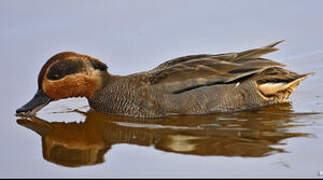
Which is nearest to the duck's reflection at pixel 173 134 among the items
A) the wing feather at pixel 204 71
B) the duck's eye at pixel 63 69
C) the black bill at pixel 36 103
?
the black bill at pixel 36 103

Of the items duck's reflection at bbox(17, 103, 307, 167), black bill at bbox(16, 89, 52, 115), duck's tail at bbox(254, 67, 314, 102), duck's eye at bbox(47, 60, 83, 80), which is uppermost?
duck's eye at bbox(47, 60, 83, 80)

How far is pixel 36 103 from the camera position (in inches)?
375

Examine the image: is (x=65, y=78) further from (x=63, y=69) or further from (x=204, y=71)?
(x=204, y=71)

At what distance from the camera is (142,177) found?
715 cm

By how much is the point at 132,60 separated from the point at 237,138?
367cm

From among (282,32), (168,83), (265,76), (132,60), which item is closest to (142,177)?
(168,83)

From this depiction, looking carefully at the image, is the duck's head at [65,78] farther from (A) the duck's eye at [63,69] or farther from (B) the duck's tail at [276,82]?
(B) the duck's tail at [276,82]

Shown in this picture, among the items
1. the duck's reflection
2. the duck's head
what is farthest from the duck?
the duck's reflection

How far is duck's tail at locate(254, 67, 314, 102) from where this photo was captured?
32.5ft

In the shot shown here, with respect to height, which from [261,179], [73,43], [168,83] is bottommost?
[261,179]

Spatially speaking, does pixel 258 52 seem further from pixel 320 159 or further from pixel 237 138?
pixel 320 159

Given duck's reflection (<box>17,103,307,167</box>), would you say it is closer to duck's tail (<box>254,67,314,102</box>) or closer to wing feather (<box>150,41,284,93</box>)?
duck's tail (<box>254,67,314,102</box>)

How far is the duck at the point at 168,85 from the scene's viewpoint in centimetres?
947

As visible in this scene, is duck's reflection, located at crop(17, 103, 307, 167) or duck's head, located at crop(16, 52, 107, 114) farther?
duck's head, located at crop(16, 52, 107, 114)
